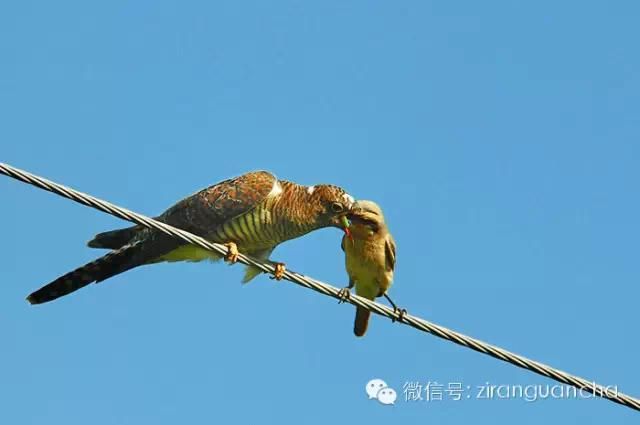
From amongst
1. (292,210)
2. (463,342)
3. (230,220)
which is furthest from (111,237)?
(463,342)

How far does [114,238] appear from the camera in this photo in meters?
7.49

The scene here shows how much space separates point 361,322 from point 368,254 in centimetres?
64

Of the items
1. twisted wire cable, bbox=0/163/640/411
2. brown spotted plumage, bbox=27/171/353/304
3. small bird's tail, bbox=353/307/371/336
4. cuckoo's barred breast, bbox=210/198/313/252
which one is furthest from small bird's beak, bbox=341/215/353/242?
twisted wire cable, bbox=0/163/640/411

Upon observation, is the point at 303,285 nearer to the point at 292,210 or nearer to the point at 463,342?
the point at 463,342

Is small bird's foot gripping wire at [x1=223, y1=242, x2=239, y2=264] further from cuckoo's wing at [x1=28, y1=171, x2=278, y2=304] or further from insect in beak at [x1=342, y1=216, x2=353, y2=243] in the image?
insect in beak at [x1=342, y1=216, x2=353, y2=243]

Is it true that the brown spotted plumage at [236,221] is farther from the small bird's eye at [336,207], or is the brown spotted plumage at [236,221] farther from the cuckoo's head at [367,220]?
the cuckoo's head at [367,220]

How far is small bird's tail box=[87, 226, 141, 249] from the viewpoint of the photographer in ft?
24.5

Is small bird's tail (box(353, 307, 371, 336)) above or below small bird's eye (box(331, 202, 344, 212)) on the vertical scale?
below

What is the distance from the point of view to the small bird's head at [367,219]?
8328 mm

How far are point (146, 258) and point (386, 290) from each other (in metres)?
2.27

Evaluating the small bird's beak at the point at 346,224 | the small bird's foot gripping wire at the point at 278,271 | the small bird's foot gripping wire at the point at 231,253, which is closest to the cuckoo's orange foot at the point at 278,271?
the small bird's foot gripping wire at the point at 278,271

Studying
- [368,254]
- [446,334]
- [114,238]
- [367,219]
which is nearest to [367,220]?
[367,219]

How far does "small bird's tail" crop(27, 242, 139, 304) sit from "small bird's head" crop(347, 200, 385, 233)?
1875mm

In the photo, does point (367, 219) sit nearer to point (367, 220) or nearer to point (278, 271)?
point (367, 220)
